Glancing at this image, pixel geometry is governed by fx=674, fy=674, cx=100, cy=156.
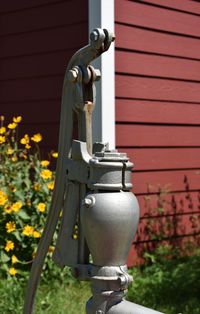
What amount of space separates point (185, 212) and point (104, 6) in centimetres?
196

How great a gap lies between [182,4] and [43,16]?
1206 millimetres

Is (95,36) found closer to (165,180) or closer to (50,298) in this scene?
(50,298)

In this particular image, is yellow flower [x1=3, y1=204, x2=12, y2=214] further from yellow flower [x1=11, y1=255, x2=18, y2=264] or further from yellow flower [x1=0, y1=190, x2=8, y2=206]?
yellow flower [x1=11, y1=255, x2=18, y2=264]

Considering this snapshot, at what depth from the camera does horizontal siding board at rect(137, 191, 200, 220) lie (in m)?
5.48

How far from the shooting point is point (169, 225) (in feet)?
18.7

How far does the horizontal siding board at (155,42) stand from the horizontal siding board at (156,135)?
2.03 ft

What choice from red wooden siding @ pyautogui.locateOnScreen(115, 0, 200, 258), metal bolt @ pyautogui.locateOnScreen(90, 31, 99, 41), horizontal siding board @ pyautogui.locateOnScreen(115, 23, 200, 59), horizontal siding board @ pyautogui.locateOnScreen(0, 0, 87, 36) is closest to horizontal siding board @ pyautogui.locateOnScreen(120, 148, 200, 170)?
red wooden siding @ pyautogui.locateOnScreen(115, 0, 200, 258)

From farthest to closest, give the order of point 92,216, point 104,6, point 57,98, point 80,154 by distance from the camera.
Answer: point 57,98 < point 104,6 < point 80,154 < point 92,216

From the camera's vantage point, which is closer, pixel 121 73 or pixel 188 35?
pixel 121 73

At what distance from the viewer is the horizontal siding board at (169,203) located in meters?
5.48

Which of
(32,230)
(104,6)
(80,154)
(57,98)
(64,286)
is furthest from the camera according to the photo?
(57,98)

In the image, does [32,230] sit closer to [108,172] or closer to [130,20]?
[130,20]

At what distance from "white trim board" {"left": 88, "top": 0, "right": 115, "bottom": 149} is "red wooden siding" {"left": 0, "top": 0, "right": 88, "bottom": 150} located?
0.19 m

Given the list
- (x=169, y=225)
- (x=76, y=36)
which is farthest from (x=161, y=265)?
(x=76, y=36)
